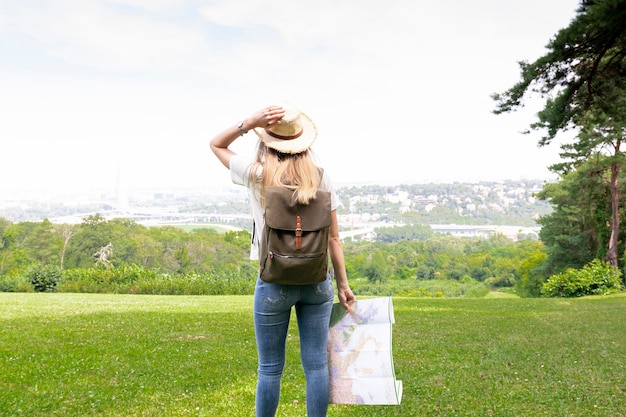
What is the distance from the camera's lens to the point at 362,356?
9.85 ft

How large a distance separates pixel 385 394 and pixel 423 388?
2.27 meters

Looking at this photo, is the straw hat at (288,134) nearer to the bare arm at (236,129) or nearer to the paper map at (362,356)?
the bare arm at (236,129)

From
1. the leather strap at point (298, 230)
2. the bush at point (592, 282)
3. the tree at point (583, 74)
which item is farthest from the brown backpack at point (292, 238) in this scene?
the bush at point (592, 282)

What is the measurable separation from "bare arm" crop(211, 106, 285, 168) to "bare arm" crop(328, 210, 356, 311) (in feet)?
1.86

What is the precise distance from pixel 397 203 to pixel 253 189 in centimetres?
11880

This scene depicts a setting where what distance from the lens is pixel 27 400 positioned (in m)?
4.35

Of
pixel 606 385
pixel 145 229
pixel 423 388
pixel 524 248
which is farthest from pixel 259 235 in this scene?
pixel 524 248

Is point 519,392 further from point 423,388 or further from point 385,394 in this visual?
point 385,394

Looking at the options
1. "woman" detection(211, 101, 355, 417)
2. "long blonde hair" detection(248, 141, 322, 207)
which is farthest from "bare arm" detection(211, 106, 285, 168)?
"long blonde hair" detection(248, 141, 322, 207)

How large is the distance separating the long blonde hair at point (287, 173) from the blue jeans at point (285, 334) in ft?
1.52

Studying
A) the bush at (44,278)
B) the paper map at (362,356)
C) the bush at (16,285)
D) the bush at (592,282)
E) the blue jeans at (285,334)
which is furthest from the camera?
the bush at (44,278)

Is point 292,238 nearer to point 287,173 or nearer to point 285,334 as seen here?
point 287,173

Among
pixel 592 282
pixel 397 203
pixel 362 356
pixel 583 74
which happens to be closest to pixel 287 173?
pixel 362 356

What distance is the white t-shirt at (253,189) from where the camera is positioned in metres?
2.61
